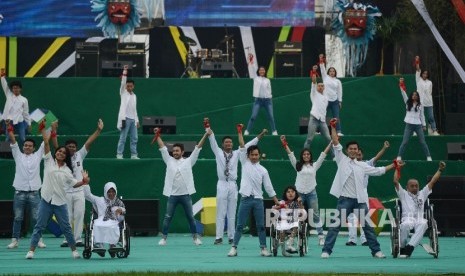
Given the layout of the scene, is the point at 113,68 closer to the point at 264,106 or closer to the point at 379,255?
the point at 264,106

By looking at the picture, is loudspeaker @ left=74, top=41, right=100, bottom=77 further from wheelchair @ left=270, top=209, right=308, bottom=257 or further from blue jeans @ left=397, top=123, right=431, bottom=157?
wheelchair @ left=270, top=209, right=308, bottom=257

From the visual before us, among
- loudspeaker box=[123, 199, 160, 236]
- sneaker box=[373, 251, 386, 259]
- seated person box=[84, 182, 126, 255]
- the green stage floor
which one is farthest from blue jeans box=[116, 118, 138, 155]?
sneaker box=[373, 251, 386, 259]

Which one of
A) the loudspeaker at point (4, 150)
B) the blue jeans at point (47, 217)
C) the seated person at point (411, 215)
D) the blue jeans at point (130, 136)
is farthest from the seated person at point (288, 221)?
the loudspeaker at point (4, 150)

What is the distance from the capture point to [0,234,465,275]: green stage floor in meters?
23.8

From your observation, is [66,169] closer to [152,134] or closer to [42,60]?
[152,134]

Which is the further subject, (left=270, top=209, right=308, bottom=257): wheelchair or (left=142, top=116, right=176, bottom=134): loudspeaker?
(left=142, top=116, right=176, bottom=134): loudspeaker

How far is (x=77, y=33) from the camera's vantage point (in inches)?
1683

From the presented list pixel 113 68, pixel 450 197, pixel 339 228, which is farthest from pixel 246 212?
pixel 113 68

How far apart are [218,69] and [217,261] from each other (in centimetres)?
1561

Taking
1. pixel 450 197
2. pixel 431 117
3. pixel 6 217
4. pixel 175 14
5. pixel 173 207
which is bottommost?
pixel 6 217

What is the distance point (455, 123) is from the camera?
39.1 m

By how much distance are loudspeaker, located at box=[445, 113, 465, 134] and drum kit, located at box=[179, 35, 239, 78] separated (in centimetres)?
624

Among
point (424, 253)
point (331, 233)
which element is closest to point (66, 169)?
point (331, 233)

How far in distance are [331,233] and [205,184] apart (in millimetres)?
9208
